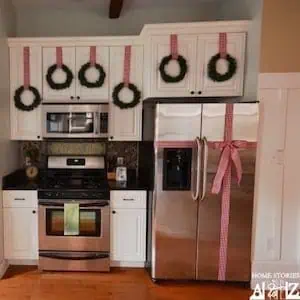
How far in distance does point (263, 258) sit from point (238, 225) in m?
0.44

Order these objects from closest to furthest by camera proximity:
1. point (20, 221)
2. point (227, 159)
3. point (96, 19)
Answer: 1. point (227, 159)
2. point (20, 221)
3. point (96, 19)

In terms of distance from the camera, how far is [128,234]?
3.22m

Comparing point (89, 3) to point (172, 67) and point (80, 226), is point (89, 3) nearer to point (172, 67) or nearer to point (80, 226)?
point (172, 67)

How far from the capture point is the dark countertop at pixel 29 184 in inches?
126

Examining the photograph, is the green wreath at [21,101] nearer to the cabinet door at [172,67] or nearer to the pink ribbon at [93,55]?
the pink ribbon at [93,55]

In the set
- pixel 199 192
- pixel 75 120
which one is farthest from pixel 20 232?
pixel 199 192

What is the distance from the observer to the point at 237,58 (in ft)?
10.2

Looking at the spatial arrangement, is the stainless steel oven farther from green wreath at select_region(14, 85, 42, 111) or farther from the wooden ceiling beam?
the wooden ceiling beam

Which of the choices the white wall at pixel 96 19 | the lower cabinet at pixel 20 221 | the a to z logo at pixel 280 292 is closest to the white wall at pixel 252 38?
the white wall at pixel 96 19

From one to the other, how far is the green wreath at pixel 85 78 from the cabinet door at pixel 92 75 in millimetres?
29

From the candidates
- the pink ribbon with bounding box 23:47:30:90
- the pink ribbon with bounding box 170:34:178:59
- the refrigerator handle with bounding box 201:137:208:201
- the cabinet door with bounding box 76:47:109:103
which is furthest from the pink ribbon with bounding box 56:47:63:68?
the refrigerator handle with bounding box 201:137:208:201

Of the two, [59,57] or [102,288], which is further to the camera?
[59,57]

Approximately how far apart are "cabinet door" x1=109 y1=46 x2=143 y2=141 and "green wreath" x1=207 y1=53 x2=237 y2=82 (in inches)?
29.7

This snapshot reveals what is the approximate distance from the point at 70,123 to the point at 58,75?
531 millimetres
